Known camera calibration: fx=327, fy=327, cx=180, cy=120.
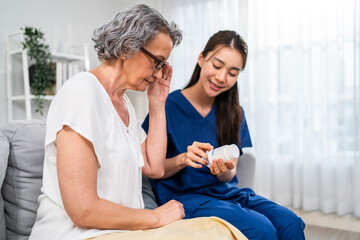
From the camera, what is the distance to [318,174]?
2545mm

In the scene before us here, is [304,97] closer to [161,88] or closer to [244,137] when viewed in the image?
[244,137]

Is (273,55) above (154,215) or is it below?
above

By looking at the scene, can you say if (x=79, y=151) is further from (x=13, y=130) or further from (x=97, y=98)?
(x=13, y=130)

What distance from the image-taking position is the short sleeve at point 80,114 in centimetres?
73

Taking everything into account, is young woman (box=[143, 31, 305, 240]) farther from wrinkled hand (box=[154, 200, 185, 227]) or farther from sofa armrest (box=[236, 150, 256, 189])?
wrinkled hand (box=[154, 200, 185, 227])

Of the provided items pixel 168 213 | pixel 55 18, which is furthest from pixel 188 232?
pixel 55 18

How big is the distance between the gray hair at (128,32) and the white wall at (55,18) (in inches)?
81.9

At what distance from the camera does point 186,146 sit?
1382mm

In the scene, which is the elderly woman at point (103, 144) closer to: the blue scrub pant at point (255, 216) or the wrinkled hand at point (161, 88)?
the wrinkled hand at point (161, 88)

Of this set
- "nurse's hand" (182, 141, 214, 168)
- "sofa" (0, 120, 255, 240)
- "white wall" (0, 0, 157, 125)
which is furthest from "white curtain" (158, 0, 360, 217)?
"sofa" (0, 120, 255, 240)

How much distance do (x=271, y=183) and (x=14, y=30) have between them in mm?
2474

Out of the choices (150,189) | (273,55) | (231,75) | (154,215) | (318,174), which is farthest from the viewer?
(273,55)

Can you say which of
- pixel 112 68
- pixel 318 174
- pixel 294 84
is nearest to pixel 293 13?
pixel 294 84

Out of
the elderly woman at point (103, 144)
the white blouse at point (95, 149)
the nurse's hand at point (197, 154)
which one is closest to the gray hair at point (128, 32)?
the elderly woman at point (103, 144)
